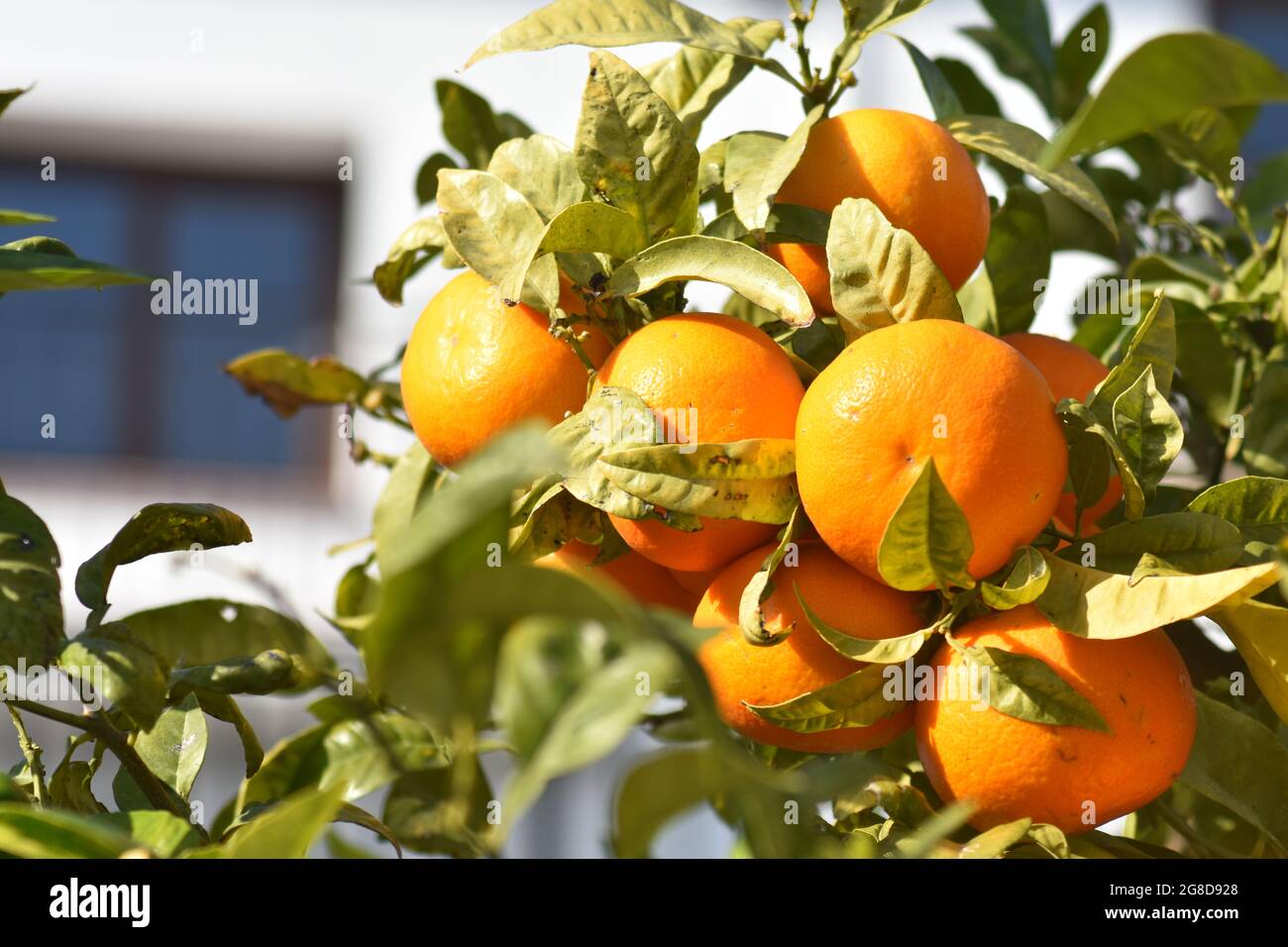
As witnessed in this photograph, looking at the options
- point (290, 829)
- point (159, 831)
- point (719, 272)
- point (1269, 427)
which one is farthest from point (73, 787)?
point (1269, 427)

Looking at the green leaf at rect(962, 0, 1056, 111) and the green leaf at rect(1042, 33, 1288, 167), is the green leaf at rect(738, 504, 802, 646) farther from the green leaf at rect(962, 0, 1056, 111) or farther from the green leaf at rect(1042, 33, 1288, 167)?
the green leaf at rect(962, 0, 1056, 111)

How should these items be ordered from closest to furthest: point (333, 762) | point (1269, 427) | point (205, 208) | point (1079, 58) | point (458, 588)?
point (458, 588), point (333, 762), point (1269, 427), point (1079, 58), point (205, 208)

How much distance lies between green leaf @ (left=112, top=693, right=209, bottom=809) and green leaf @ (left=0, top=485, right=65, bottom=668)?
106 mm

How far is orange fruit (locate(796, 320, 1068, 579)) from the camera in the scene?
495 millimetres

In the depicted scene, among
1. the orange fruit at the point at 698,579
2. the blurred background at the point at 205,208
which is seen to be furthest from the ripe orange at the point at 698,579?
the blurred background at the point at 205,208

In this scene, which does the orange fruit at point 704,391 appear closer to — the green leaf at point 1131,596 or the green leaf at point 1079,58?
the green leaf at point 1131,596

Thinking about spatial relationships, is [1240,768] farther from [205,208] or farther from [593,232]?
[205,208]

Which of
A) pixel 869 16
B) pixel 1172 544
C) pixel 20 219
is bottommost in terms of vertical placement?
pixel 1172 544

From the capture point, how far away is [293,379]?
2.58ft

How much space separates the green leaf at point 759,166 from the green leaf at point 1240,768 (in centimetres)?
29

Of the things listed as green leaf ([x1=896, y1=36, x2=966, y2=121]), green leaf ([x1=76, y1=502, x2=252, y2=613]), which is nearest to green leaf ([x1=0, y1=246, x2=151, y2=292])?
green leaf ([x1=76, y1=502, x2=252, y2=613])

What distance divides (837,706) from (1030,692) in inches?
2.9
